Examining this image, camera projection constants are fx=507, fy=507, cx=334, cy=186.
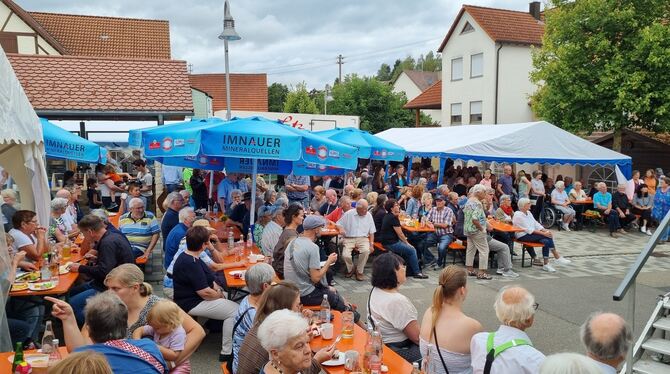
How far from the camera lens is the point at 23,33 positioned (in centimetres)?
2450

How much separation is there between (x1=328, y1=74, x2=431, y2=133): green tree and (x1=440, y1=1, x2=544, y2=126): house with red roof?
9.69m

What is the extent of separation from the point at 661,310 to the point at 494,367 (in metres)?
3.88

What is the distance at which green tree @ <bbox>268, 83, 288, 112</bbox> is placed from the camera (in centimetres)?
6334

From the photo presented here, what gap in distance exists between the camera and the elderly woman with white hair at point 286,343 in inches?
117

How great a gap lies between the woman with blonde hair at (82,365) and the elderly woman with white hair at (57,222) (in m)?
6.36

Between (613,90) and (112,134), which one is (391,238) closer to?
(613,90)

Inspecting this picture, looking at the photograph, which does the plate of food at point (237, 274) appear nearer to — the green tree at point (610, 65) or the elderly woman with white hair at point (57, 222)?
the elderly woman with white hair at point (57, 222)

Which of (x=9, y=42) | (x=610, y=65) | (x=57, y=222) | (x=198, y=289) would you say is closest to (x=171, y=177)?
(x=57, y=222)

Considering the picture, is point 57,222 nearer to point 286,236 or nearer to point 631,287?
point 286,236

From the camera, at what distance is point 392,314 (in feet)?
14.5

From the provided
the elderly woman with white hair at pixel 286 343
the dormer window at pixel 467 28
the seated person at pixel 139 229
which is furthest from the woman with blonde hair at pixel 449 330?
the dormer window at pixel 467 28

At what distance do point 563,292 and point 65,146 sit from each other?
30.0ft

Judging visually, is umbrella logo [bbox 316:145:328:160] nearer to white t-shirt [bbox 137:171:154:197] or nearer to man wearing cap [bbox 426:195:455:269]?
man wearing cap [bbox 426:195:455:269]

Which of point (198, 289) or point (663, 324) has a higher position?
point (198, 289)
